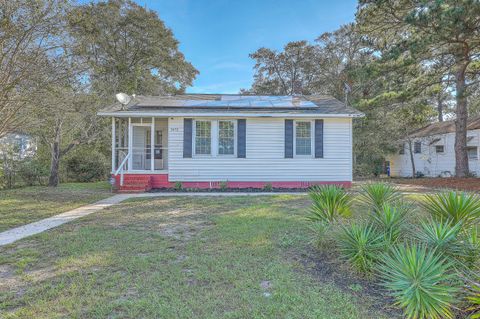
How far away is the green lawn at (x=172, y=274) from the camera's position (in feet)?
8.93

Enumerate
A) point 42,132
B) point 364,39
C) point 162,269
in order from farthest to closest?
point 364,39 < point 42,132 < point 162,269

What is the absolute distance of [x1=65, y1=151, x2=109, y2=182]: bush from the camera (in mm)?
17188

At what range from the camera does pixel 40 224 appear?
6230 millimetres

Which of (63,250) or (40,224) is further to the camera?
(40,224)

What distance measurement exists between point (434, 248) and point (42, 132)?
15.0 m

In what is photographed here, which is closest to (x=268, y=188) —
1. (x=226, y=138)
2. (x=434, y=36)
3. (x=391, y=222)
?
(x=226, y=138)

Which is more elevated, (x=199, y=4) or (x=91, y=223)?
(x=199, y=4)

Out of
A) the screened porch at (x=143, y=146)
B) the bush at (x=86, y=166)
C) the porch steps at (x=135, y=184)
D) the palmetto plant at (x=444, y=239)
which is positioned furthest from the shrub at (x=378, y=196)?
the bush at (x=86, y=166)

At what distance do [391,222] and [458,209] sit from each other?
0.86m

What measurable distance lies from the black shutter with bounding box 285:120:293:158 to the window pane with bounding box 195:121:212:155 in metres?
3.17

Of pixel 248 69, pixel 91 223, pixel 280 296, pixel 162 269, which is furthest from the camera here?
pixel 248 69

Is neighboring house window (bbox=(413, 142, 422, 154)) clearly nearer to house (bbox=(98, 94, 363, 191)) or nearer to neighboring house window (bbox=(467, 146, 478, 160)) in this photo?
neighboring house window (bbox=(467, 146, 478, 160))

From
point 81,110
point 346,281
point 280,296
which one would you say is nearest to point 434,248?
point 346,281

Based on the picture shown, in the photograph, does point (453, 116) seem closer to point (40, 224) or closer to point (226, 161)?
point (226, 161)
